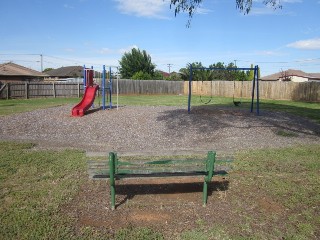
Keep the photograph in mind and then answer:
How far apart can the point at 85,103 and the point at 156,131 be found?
5929mm

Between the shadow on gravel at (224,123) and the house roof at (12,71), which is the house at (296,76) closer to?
the house roof at (12,71)

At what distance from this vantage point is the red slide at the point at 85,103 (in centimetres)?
1527

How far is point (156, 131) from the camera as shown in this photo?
11984 millimetres

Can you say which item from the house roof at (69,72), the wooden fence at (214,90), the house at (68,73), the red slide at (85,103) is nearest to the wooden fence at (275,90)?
the wooden fence at (214,90)

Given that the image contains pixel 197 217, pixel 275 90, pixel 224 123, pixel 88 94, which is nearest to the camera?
pixel 197 217

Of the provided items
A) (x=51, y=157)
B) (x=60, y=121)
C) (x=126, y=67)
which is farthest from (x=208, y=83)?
(x=51, y=157)

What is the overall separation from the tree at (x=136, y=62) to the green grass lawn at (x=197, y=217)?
5478 cm

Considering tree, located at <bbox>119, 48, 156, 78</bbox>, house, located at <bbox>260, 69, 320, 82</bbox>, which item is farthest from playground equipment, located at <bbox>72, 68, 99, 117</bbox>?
house, located at <bbox>260, 69, 320, 82</bbox>

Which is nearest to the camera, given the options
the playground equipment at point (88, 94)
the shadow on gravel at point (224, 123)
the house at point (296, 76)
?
the shadow on gravel at point (224, 123)

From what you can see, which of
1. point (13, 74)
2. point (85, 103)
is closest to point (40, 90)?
point (13, 74)

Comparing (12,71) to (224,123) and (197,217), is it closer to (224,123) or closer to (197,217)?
(224,123)

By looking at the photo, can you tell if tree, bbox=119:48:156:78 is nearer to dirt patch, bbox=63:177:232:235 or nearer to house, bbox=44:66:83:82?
house, bbox=44:66:83:82

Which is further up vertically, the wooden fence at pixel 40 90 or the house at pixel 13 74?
the house at pixel 13 74

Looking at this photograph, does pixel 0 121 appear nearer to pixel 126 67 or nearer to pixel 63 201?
A: pixel 63 201
